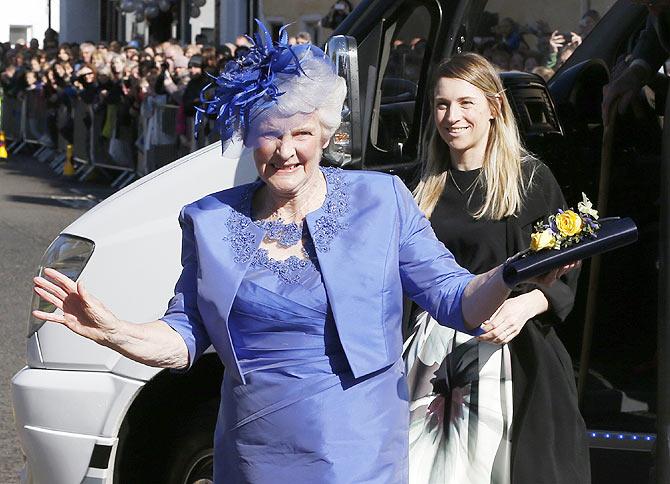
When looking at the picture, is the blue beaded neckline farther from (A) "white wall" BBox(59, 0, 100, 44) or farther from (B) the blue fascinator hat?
(A) "white wall" BBox(59, 0, 100, 44)

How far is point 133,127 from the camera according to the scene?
1903cm

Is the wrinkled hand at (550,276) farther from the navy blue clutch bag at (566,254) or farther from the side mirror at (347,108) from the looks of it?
the side mirror at (347,108)

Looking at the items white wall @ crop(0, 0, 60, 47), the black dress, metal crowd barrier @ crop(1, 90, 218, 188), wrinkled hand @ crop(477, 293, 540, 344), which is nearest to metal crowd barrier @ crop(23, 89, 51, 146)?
metal crowd barrier @ crop(1, 90, 218, 188)

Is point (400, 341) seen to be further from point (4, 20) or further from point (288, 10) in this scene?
point (4, 20)

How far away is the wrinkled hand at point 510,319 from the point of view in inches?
146

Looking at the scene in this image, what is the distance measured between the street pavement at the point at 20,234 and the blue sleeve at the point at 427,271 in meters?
3.25

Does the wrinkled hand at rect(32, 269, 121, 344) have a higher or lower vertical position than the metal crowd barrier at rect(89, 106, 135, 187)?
higher

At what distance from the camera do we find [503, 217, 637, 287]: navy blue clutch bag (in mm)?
2881

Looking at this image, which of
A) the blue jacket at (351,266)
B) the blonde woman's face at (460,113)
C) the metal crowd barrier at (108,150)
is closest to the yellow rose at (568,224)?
the blue jacket at (351,266)

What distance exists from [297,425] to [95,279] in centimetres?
156

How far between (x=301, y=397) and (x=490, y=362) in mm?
973

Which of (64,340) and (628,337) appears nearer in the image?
(64,340)

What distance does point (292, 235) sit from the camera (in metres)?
3.22

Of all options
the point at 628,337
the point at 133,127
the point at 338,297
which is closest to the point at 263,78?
the point at 338,297
